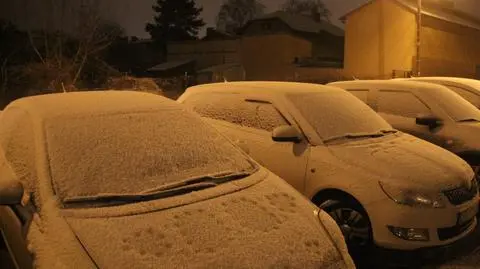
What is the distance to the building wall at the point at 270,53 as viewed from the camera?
124ft

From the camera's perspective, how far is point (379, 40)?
26.5m

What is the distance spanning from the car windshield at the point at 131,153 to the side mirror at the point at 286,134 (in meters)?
Result: 1.14

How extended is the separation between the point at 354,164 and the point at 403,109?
316cm

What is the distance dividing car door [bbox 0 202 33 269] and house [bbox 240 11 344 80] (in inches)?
1321

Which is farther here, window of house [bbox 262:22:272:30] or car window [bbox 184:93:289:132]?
window of house [bbox 262:22:272:30]

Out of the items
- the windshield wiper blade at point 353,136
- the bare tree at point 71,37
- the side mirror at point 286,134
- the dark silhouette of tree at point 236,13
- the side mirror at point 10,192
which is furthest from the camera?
the dark silhouette of tree at point 236,13

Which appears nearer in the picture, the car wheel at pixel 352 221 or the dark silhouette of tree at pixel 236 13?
the car wheel at pixel 352 221

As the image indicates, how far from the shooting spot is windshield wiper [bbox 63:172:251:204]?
295cm

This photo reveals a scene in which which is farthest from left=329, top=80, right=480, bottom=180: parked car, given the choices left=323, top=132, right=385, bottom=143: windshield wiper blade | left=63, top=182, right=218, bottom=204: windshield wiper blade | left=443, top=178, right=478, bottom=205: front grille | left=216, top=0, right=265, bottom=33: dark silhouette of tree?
left=216, top=0, right=265, bottom=33: dark silhouette of tree

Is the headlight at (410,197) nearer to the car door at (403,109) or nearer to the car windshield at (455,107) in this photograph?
the car door at (403,109)

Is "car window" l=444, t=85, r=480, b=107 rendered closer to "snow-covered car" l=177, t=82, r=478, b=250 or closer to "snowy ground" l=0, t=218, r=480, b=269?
"snow-covered car" l=177, t=82, r=478, b=250

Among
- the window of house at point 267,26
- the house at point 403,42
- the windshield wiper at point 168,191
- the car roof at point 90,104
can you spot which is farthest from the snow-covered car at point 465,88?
the window of house at point 267,26

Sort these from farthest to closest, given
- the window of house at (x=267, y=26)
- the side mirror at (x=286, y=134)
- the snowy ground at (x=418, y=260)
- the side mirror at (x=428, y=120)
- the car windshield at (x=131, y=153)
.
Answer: the window of house at (x=267, y=26) < the side mirror at (x=428, y=120) < the side mirror at (x=286, y=134) < the snowy ground at (x=418, y=260) < the car windshield at (x=131, y=153)

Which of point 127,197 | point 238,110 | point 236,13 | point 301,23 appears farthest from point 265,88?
point 236,13
